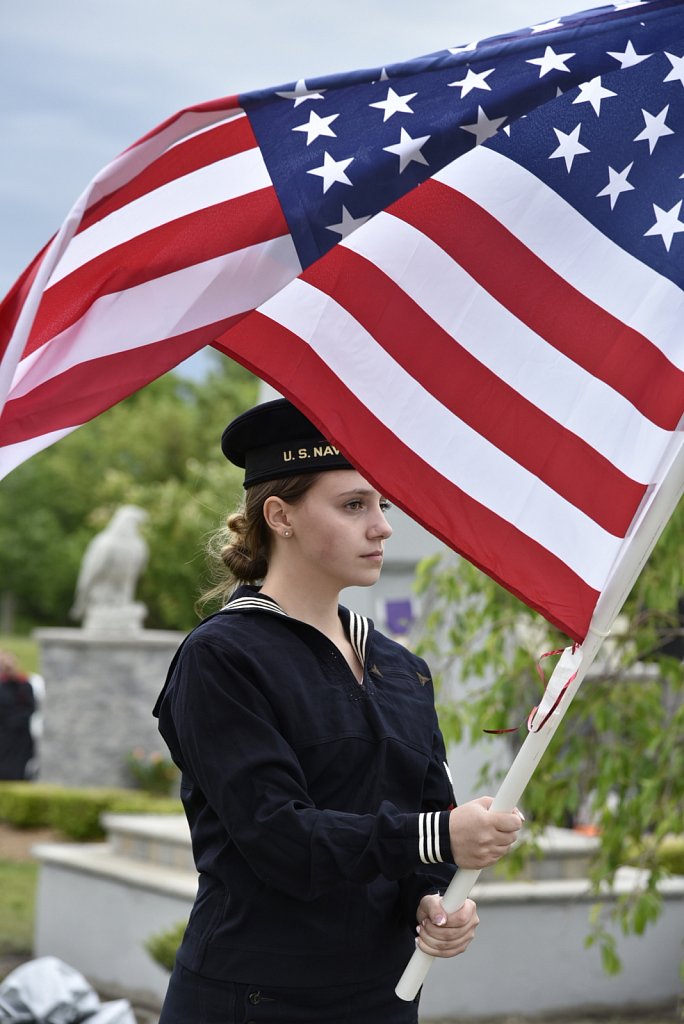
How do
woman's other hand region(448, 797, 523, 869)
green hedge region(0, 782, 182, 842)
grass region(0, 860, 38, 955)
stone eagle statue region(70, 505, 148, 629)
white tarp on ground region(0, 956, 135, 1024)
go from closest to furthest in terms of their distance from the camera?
woman's other hand region(448, 797, 523, 869), white tarp on ground region(0, 956, 135, 1024), grass region(0, 860, 38, 955), green hedge region(0, 782, 182, 842), stone eagle statue region(70, 505, 148, 629)

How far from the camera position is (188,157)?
105 inches

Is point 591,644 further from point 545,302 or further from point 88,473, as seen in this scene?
point 88,473

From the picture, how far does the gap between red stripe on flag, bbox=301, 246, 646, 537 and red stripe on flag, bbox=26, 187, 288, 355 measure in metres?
0.14

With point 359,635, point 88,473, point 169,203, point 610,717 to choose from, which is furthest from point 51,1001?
point 88,473

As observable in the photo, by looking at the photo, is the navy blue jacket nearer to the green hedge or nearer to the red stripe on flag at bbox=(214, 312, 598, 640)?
the red stripe on flag at bbox=(214, 312, 598, 640)

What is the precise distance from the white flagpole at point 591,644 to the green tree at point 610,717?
2453mm

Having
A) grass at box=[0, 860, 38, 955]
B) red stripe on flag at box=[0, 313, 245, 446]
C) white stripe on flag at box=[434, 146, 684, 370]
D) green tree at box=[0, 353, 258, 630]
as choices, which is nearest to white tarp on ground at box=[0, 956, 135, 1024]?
grass at box=[0, 860, 38, 955]

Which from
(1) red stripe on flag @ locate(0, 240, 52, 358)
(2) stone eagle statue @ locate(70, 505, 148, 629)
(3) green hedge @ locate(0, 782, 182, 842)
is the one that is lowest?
(3) green hedge @ locate(0, 782, 182, 842)

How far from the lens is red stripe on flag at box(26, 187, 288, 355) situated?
260 cm

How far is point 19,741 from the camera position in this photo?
58.2 ft

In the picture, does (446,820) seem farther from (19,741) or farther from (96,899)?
(19,741)

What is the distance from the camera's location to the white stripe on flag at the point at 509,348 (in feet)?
8.27

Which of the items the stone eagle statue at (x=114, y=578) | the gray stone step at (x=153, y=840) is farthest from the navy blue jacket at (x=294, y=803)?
the stone eagle statue at (x=114, y=578)

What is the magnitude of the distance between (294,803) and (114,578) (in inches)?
611
